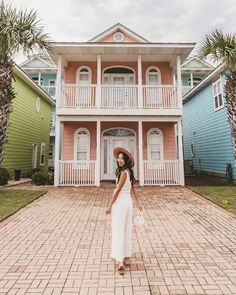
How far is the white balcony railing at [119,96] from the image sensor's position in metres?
12.4

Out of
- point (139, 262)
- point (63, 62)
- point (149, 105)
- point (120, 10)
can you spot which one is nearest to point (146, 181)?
point (149, 105)

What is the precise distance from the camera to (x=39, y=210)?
7324 mm

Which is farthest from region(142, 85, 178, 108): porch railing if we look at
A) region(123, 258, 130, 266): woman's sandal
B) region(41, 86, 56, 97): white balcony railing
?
region(41, 86, 56, 97): white balcony railing

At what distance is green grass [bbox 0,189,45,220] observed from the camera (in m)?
6.96

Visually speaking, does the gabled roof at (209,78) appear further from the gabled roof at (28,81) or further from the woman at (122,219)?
the gabled roof at (28,81)

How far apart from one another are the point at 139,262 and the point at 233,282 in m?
1.29

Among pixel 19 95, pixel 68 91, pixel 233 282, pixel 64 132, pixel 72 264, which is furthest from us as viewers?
pixel 19 95

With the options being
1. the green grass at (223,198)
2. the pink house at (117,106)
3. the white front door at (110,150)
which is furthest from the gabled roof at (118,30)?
the green grass at (223,198)

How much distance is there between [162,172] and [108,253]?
9170mm

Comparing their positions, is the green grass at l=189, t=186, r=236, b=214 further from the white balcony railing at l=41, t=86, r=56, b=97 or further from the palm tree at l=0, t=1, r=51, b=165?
the white balcony railing at l=41, t=86, r=56, b=97

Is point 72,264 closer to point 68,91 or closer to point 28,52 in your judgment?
point 28,52

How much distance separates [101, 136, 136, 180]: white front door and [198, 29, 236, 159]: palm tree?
5.84m

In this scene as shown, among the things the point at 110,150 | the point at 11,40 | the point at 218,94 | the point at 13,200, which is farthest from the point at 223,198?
the point at 11,40

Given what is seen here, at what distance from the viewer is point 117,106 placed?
41.5 feet
